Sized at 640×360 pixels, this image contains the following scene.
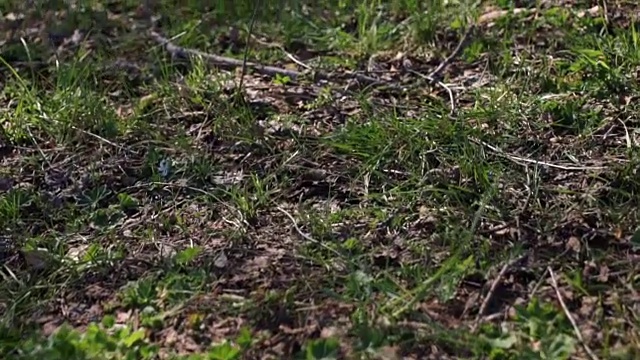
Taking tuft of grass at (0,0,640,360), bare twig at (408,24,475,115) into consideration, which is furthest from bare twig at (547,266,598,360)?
bare twig at (408,24,475,115)

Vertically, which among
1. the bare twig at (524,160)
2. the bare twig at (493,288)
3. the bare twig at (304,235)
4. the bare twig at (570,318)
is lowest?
the bare twig at (304,235)

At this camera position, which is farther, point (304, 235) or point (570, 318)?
point (304, 235)

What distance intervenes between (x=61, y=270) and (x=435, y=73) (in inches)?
64.9

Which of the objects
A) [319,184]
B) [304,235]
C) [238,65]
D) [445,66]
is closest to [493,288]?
[304,235]

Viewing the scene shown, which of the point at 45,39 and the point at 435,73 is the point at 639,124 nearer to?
the point at 435,73

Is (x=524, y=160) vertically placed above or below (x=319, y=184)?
above

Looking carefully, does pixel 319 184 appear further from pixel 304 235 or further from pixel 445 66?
pixel 445 66

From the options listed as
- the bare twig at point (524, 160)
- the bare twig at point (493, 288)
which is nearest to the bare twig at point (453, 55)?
the bare twig at point (524, 160)

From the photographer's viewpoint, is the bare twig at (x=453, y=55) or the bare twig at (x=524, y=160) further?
the bare twig at (x=453, y=55)

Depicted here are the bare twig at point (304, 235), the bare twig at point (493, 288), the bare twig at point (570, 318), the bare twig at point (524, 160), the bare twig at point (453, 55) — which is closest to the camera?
the bare twig at point (570, 318)

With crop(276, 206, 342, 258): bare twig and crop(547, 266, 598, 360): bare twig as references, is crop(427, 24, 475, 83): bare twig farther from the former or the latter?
crop(547, 266, 598, 360): bare twig

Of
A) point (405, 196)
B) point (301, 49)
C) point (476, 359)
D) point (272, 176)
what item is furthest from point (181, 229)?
point (301, 49)

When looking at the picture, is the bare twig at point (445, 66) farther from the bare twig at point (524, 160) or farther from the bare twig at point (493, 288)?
the bare twig at point (493, 288)

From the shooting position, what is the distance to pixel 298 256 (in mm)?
2859
